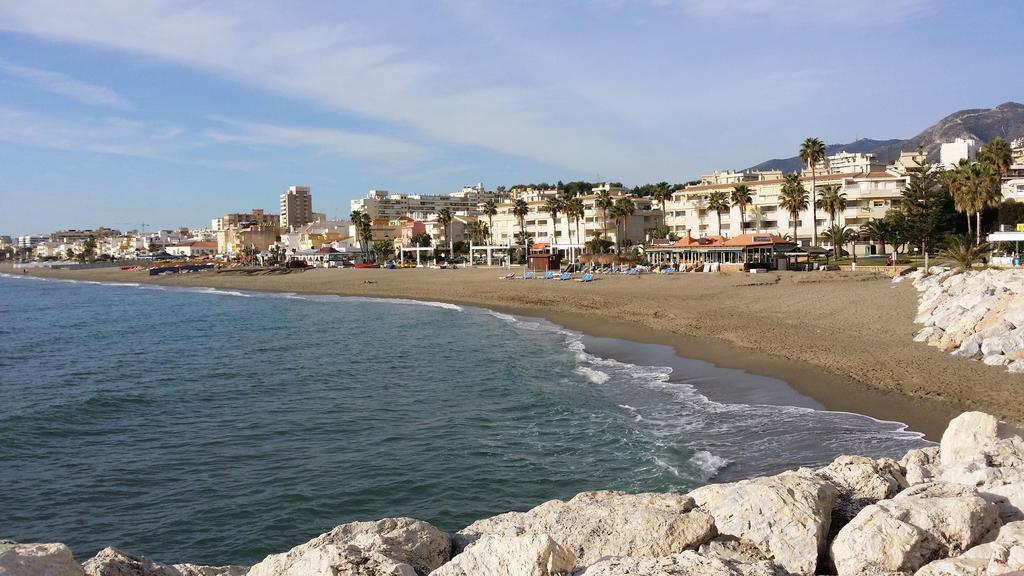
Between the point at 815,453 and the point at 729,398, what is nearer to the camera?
the point at 815,453

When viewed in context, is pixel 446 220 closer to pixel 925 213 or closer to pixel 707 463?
pixel 925 213

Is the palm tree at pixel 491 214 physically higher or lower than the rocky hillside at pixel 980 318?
higher

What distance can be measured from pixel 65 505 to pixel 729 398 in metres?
13.2

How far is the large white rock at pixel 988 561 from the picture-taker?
4957 millimetres

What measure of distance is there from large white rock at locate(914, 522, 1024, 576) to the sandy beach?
29.5ft

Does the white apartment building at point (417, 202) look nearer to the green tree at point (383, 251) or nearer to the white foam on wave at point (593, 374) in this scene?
the green tree at point (383, 251)

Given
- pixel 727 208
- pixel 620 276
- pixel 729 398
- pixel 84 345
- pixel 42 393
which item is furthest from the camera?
pixel 727 208

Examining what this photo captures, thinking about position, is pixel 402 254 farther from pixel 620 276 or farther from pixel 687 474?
pixel 687 474

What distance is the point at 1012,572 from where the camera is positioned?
16.0 feet

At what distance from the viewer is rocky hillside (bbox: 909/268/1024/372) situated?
17594mm

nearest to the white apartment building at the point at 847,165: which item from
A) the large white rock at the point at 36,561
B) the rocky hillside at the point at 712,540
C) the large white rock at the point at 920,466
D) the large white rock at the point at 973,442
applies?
the large white rock at the point at 973,442

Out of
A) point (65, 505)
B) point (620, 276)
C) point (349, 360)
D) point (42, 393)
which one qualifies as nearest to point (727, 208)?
point (620, 276)

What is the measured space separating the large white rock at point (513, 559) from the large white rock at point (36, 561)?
2.51 metres

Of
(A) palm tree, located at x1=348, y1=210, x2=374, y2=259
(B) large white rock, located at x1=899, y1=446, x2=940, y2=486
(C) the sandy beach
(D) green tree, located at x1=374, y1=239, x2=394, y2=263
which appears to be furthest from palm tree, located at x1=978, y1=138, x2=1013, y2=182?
(A) palm tree, located at x1=348, y1=210, x2=374, y2=259
